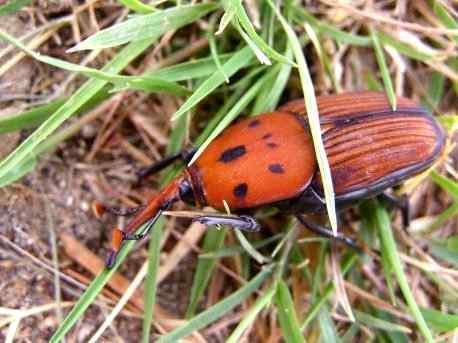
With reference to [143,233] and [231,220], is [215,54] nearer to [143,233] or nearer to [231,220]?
[231,220]

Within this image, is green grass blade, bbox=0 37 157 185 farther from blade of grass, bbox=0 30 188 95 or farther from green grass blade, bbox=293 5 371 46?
green grass blade, bbox=293 5 371 46

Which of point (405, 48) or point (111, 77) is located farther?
point (405, 48)

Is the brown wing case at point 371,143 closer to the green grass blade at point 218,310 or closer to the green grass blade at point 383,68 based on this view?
the green grass blade at point 383,68

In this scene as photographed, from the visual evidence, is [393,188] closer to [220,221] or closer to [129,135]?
[220,221]

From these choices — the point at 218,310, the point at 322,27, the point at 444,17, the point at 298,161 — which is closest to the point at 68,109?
the point at 298,161

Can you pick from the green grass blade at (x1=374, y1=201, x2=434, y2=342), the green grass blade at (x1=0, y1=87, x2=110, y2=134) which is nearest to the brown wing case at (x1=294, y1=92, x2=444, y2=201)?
the green grass blade at (x1=374, y1=201, x2=434, y2=342)

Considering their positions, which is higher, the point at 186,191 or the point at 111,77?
the point at 111,77

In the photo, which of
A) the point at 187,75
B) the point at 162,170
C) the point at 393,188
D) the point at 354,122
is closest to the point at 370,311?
the point at 393,188
